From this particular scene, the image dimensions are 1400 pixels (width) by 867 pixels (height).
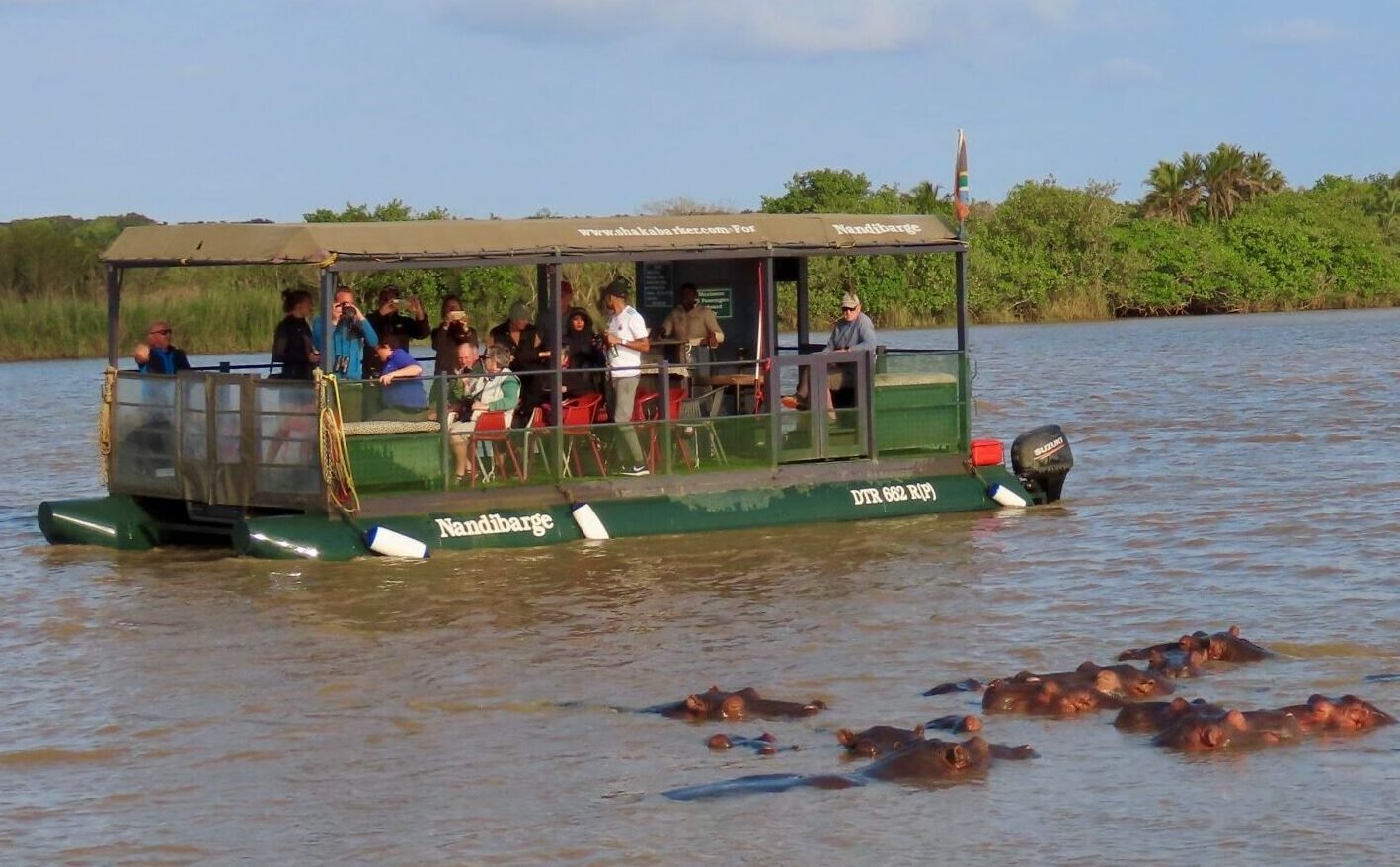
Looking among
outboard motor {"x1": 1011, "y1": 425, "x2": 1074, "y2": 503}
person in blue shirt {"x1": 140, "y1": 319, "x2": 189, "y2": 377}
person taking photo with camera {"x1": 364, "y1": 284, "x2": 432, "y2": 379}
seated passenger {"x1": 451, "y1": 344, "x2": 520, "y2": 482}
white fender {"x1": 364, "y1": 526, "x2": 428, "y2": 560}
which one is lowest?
white fender {"x1": 364, "y1": 526, "x2": 428, "y2": 560}

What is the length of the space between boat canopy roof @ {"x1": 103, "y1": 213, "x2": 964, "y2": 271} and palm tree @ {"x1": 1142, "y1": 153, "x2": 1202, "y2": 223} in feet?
271

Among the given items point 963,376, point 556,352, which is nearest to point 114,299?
point 556,352

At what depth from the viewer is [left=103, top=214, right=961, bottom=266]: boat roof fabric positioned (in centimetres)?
1658

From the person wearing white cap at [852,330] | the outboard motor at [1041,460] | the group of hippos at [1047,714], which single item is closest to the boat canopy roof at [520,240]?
the person wearing white cap at [852,330]

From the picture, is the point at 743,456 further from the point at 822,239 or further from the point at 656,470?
the point at 822,239

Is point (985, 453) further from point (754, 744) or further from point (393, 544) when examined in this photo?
point (754, 744)

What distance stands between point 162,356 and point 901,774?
1047 centimetres

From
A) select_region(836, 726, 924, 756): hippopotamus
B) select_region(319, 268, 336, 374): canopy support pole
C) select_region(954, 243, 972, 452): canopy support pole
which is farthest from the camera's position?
select_region(954, 243, 972, 452): canopy support pole

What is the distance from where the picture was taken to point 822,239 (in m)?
18.8

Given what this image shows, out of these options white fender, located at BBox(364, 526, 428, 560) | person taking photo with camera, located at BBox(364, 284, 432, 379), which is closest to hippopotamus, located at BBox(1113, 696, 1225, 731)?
white fender, located at BBox(364, 526, 428, 560)

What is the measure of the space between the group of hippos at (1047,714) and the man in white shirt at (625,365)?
6029mm

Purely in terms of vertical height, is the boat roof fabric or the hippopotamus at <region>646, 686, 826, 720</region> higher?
the boat roof fabric

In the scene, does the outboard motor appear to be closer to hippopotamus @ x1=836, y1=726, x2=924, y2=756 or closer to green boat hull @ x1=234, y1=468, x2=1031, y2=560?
green boat hull @ x1=234, y1=468, x2=1031, y2=560

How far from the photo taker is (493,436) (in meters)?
17.4
